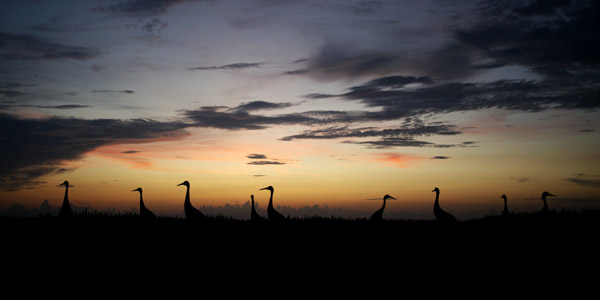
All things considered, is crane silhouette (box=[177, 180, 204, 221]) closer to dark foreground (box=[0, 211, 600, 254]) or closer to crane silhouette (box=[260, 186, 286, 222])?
dark foreground (box=[0, 211, 600, 254])

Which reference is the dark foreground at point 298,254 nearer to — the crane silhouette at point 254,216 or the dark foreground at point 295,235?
the dark foreground at point 295,235

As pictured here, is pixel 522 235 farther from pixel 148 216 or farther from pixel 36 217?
pixel 36 217

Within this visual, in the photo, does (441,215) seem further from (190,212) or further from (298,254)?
(190,212)

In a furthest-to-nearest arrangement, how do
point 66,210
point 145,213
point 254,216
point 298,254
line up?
point 254,216, point 145,213, point 66,210, point 298,254

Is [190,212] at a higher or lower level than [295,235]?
higher

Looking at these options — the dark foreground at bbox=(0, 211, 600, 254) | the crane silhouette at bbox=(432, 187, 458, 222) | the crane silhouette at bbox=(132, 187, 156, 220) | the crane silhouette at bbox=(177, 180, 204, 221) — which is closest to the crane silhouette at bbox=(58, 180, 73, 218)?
the dark foreground at bbox=(0, 211, 600, 254)

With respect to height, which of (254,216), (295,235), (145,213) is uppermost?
(145,213)

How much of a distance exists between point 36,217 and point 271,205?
12.0m

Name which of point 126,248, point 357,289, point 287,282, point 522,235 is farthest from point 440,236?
point 126,248

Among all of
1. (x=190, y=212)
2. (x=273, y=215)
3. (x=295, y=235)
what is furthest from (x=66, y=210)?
(x=295, y=235)

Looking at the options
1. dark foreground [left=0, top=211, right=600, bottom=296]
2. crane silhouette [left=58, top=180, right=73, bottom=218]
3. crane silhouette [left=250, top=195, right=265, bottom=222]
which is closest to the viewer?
dark foreground [left=0, top=211, right=600, bottom=296]

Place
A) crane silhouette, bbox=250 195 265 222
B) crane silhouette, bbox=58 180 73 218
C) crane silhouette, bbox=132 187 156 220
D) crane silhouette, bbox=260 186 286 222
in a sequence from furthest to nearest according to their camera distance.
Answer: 1. crane silhouette, bbox=250 195 265 222
2. crane silhouette, bbox=260 186 286 222
3. crane silhouette, bbox=132 187 156 220
4. crane silhouette, bbox=58 180 73 218

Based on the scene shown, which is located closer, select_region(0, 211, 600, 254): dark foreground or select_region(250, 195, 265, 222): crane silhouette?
select_region(0, 211, 600, 254): dark foreground

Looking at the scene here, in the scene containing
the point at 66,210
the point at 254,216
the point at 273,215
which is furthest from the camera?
the point at 254,216
